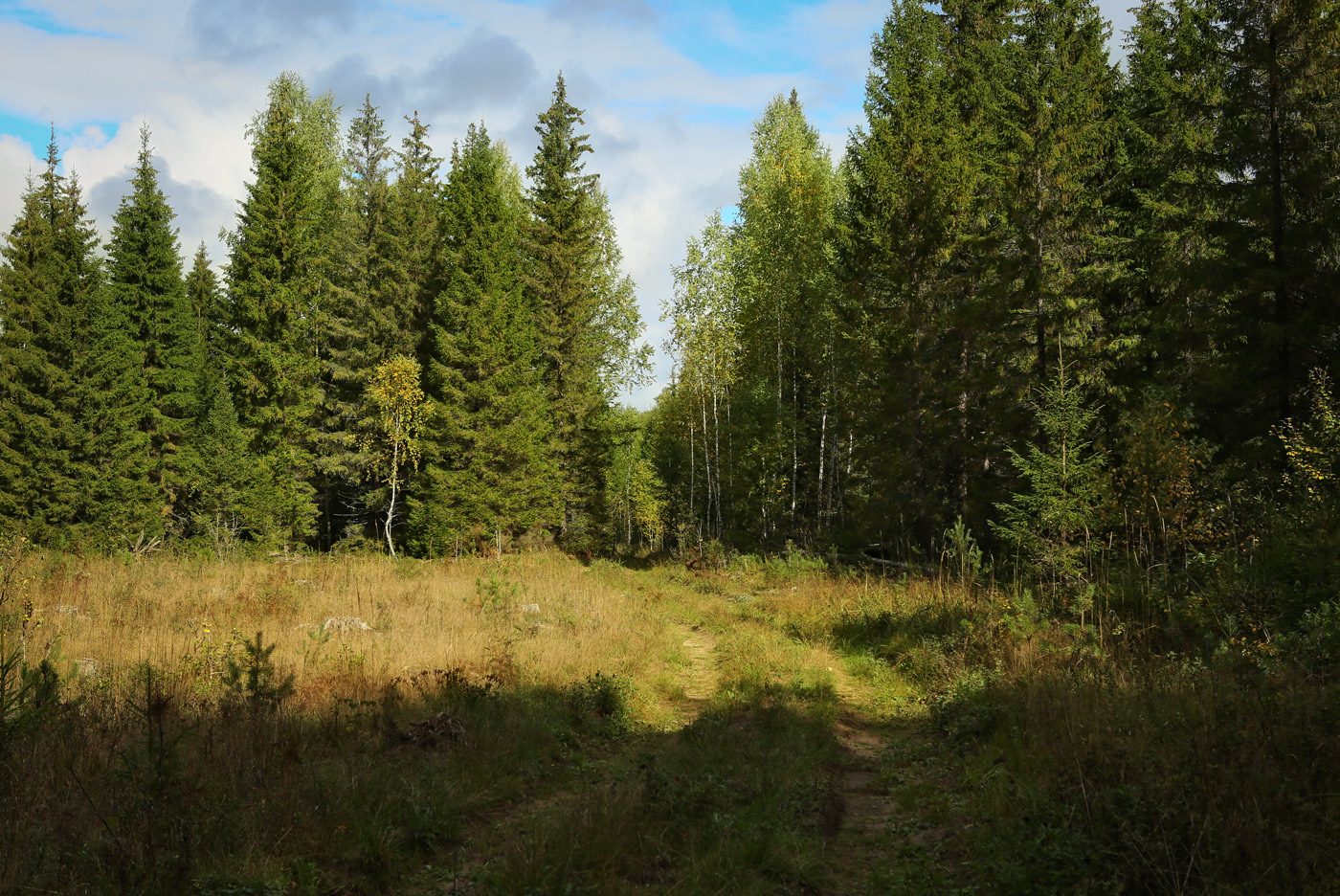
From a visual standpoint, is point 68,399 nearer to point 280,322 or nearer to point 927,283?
point 280,322

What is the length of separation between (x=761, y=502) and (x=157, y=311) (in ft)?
74.4

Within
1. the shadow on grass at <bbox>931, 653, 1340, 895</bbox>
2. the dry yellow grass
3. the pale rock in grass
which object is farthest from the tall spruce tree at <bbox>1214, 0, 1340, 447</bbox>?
the pale rock in grass

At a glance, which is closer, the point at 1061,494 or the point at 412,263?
the point at 1061,494

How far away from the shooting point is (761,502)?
2683cm

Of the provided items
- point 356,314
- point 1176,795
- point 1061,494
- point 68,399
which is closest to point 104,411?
point 68,399

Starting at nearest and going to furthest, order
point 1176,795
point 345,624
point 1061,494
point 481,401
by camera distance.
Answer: point 1176,795
point 345,624
point 1061,494
point 481,401

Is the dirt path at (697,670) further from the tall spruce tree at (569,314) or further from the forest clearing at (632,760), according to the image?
the tall spruce tree at (569,314)

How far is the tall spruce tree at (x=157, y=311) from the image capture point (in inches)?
973

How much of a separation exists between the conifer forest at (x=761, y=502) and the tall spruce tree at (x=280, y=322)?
18cm

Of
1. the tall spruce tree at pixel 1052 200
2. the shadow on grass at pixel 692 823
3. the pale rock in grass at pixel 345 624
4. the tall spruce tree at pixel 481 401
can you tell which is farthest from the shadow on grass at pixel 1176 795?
the tall spruce tree at pixel 481 401

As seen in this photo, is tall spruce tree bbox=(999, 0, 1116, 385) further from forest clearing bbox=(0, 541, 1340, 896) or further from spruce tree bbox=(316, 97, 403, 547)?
spruce tree bbox=(316, 97, 403, 547)

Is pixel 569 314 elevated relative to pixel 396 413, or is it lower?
elevated

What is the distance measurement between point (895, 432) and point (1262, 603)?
1103 cm

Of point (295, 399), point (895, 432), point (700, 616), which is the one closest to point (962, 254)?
point (895, 432)
